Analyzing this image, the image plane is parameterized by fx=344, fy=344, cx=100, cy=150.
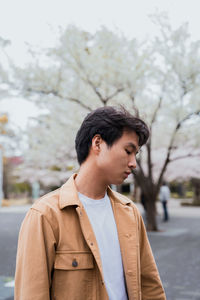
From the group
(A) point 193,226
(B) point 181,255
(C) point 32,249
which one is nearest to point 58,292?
(C) point 32,249

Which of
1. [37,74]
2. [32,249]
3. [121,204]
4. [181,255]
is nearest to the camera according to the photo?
[32,249]

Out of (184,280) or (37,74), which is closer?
(184,280)

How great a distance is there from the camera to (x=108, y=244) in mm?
1605

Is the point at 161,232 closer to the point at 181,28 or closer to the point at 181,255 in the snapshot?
the point at 181,255

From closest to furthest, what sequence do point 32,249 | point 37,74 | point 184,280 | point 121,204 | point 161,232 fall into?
point 32,249
point 121,204
point 184,280
point 37,74
point 161,232

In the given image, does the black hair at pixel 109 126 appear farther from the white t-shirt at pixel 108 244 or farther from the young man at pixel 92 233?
the white t-shirt at pixel 108 244

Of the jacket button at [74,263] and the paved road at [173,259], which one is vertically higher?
the jacket button at [74,263]

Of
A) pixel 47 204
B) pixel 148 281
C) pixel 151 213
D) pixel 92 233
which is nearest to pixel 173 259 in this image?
pixel 151 213

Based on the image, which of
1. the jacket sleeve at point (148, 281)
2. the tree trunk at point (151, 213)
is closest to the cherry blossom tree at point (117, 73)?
the tree trunk at point (151, 213)

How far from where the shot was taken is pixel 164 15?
413 inches

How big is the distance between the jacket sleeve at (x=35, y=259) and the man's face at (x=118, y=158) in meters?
0.36

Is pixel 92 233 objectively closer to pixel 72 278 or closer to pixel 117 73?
pixel 72 278

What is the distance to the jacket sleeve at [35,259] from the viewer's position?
4.60 feet

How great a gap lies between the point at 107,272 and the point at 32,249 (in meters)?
0.37
